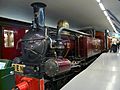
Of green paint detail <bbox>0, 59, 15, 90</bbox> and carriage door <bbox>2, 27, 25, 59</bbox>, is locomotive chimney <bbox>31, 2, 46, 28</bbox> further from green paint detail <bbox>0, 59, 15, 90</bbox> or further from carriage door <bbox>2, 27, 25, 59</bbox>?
green paint detail <bbox>0, 59, 15, 90</bbox>

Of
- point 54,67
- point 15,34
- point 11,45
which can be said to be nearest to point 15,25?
point 15,34

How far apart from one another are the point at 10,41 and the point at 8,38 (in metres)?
0.12

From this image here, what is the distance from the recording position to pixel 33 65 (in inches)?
160

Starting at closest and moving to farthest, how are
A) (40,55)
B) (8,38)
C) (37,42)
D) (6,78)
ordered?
(6,78)
(40,55)
(37,42)
(8,38)

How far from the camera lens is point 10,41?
538 cm

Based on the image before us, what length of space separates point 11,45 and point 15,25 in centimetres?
69

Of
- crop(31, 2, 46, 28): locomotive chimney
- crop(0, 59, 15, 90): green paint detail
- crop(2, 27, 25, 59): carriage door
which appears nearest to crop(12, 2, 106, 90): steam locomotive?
crop(31, 2, 46, 28): locomotive chimney

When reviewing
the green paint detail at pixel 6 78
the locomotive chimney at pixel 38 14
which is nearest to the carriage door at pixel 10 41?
the locomotive chimney at pixel 38 14

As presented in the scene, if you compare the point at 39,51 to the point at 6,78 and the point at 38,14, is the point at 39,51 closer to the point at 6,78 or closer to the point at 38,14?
the point at 38,14

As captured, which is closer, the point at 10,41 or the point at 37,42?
the point at 37,42

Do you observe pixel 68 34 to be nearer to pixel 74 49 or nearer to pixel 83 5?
pixel 74 49

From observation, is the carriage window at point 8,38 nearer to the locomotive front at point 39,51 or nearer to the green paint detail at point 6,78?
the locomotive front at point 39,51

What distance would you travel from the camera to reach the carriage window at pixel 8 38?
516cm

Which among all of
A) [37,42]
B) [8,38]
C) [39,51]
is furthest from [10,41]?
[39,51]
